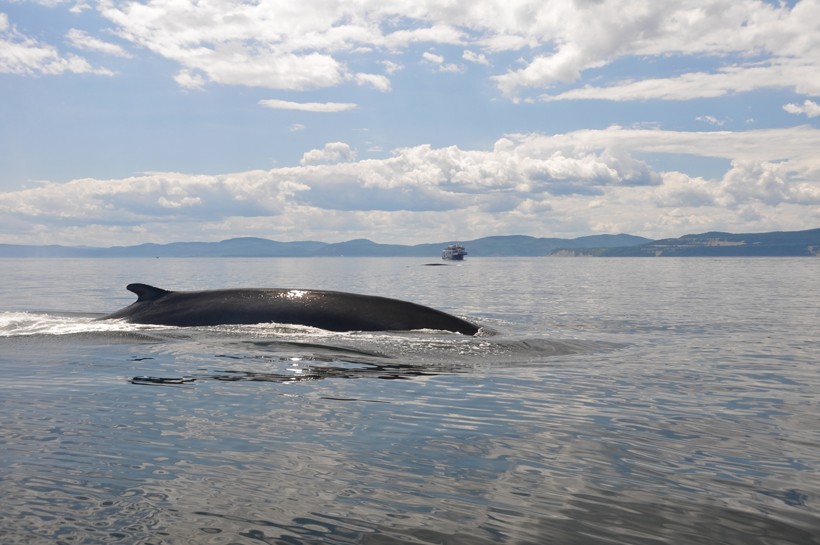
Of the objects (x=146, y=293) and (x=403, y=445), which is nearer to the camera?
(x=403, y=445)

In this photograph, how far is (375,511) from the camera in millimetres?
5797

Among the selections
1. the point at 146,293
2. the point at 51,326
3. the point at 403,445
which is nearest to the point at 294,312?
the point at 146,293

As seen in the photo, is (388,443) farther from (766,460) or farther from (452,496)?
(766,460)

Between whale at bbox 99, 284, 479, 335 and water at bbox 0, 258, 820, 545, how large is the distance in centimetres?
240

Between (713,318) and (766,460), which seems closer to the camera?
(766,460)

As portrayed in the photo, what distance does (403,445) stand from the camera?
7934 mm

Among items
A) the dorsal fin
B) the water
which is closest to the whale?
the dorsal fin

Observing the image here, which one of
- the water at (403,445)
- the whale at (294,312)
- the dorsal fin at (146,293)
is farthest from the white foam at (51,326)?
the water at (403,445)

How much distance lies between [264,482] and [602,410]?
517 centimetres

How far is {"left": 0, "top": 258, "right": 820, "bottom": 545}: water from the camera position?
5.54 meters

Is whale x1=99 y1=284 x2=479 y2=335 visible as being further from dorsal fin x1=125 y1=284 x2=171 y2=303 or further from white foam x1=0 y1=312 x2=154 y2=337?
white foam x1=0 y1=312 x2=154 y2=337

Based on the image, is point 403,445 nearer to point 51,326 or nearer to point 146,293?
point 146,293

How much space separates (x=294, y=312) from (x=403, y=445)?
38.6 ft

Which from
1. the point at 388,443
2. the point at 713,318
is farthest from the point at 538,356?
the point at 713,318
